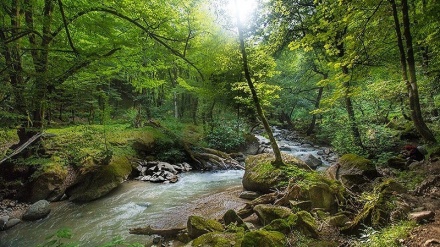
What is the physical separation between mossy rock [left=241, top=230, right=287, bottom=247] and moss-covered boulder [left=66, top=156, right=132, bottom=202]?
6.64m

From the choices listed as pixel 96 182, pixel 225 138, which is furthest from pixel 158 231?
pixel 225 138

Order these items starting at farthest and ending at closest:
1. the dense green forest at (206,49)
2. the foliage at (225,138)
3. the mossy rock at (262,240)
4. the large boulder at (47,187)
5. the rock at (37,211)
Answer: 1. the foliage at (225,138)
2. the large boulder at (47,187)
3. the rock at (37,211)
4. the dense green forest at (206,49)
5. the mossy rock at (262,240)

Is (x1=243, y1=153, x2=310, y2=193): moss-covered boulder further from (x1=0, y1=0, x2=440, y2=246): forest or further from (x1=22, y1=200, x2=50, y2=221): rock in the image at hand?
(x1=22, y1=200, x2=50, y2=221): rock

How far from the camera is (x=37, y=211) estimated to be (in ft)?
21.9

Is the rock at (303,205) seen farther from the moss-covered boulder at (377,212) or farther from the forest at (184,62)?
the forest at (184,62)

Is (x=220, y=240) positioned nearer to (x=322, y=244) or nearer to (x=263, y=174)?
(x=322, y=244)

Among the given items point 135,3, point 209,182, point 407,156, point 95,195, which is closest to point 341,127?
point 407,156

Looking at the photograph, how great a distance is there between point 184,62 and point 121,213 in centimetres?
546

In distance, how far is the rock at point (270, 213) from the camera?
4539 mm

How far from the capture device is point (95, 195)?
8086mm

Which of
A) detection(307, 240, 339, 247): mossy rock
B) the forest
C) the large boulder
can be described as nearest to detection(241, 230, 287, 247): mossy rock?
detection(307, 240, 339, 247): mossy rock

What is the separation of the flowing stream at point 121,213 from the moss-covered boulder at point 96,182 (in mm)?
279

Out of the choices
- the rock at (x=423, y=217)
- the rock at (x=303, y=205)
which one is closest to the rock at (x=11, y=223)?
the rock at (x=303, y=205)

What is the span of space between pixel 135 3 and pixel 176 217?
5942mm
